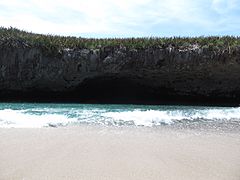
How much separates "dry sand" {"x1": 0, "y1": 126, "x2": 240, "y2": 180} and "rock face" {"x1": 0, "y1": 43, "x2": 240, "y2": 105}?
11.6 meters

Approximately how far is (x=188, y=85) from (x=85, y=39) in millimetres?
6159

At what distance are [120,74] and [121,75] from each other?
0.71 feet

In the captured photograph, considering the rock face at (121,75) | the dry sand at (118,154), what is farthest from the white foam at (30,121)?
the rock face at (121,75)

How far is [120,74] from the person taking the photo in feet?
70.8

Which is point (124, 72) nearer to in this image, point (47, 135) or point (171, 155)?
point (47, 135)

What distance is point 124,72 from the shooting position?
69.9ft

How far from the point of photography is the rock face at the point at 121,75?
20.4 metres

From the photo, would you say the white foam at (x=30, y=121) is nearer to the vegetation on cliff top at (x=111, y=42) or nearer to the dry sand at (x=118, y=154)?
the dry sand at (x=118, y=154)

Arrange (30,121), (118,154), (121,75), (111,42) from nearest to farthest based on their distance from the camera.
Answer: (118,154), (30,121), (111,42), (121,75)

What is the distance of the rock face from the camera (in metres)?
20.4

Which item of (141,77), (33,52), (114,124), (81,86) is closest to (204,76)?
(141,77)

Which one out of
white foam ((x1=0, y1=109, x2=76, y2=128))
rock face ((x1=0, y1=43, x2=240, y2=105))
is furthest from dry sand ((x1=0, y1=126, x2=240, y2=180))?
rock face ((x1=0, y1=43, x2=240, y2=105))

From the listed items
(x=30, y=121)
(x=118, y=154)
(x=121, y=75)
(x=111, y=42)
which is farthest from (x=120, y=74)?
(x=118, y=154)

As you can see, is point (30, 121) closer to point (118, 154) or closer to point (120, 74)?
point (118, 154)
